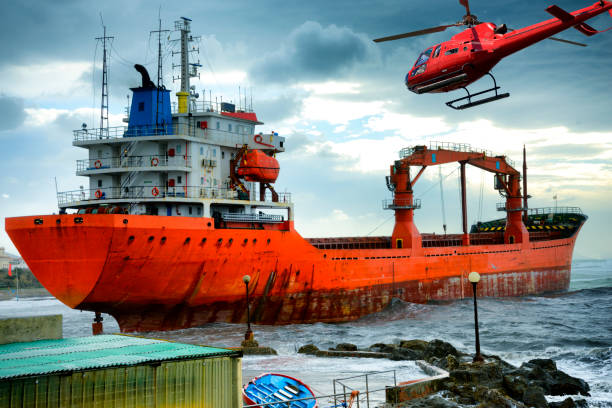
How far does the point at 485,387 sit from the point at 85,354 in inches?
348

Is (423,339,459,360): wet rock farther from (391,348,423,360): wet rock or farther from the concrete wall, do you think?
the concrete wall

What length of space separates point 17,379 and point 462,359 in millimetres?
13730

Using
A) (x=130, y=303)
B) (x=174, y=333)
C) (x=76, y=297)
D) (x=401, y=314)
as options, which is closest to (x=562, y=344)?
(x=401, y=314)

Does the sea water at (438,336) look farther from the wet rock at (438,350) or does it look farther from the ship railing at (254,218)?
the ship railing at (254,218)

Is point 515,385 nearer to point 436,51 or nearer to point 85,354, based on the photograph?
point 85,354

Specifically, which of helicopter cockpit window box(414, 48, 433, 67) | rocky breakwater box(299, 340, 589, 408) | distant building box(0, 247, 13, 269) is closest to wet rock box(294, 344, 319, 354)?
rocky breakwater box(299, 340, 589, 408)

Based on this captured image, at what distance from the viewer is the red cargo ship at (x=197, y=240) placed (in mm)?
19391

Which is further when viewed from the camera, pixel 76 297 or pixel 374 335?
pixel 374 335

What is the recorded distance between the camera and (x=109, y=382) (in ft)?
27.5

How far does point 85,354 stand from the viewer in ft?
31.9

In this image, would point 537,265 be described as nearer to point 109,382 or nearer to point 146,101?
point 146,101

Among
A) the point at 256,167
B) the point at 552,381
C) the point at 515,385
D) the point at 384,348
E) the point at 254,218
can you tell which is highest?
the point at 256,167

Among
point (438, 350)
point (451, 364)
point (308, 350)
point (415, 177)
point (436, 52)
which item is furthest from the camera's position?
point (415, 177)

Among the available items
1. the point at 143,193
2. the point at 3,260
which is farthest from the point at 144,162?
the point at 3,260
